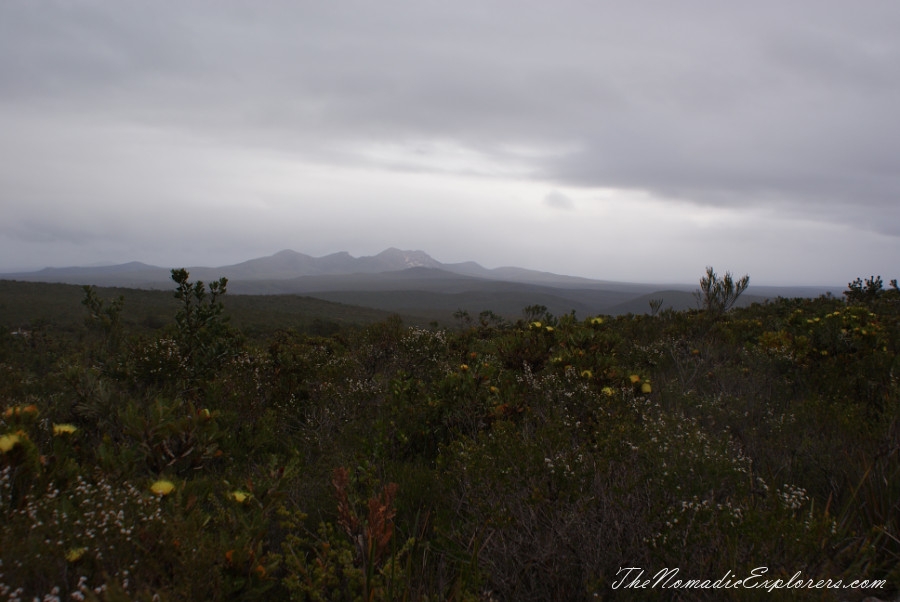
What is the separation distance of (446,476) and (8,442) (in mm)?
2208

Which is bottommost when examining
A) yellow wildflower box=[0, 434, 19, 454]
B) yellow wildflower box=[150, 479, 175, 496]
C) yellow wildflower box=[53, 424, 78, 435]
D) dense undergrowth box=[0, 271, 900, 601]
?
dense undergrowth box=[0, 271, 900, 601]

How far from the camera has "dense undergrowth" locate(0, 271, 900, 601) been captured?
165cm

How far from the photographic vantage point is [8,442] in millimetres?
1794

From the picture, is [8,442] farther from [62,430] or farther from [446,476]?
[446,476]

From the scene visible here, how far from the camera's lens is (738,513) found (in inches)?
87.4

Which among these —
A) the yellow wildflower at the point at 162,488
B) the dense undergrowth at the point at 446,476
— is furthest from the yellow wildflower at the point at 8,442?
the yellow wildflower at the point at 162,488

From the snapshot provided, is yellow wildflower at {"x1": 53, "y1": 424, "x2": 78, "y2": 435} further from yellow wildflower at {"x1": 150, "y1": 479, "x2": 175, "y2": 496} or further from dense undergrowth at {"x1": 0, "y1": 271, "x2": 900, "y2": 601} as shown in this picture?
yellow wildflower at {"x1": 150, "y1": 479, "x2": 175, "y2": 496}

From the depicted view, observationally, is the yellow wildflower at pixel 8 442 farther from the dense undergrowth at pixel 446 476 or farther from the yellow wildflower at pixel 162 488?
the yellow wildflower at pixel 162 488

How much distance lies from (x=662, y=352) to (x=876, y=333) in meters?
2.63

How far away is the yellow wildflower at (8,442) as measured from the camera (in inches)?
70.1

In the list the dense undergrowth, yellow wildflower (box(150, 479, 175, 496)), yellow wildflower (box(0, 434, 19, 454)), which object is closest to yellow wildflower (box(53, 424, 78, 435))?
the dense undergrowth

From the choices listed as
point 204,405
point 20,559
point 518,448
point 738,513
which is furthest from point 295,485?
point 738,513

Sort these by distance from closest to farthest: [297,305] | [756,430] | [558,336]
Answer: [756,430] → [558,336] → [297,305]

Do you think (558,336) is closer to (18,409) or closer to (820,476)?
(820,476)
